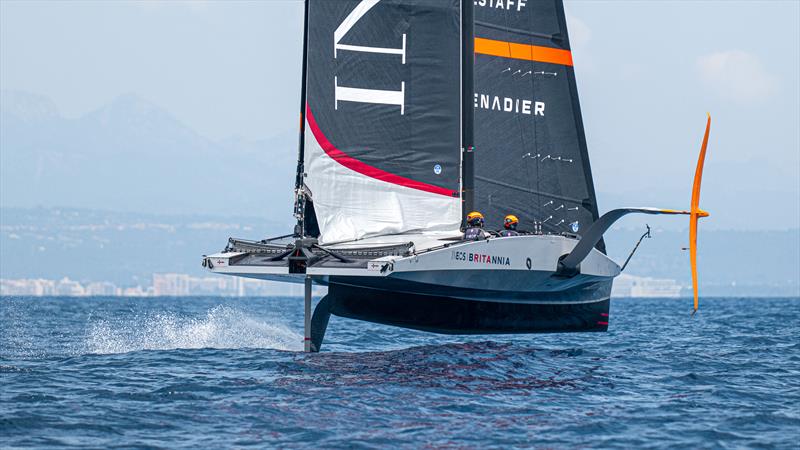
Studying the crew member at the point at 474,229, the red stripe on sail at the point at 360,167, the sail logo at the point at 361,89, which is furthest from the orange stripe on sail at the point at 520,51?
the crew member at the point at 474,229

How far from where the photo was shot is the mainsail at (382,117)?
727 inches

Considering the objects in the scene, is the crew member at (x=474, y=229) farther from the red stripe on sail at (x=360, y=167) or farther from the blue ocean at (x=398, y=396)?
the blue ocean at (x=398, y=396)

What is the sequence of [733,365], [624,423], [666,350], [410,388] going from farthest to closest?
1. [666,350]
2. [733,365]
3. [410,388]
4. [624,423]

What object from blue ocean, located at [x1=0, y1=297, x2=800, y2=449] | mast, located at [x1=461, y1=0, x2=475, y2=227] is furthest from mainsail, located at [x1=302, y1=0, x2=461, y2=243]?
blue ocean, located at [x1=0, y1=297, x2=800, y2=449]

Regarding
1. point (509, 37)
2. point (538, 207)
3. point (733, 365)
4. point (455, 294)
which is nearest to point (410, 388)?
point (455, 294)

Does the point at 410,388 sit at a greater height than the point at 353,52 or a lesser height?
lesser

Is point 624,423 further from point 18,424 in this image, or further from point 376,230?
point 376,230

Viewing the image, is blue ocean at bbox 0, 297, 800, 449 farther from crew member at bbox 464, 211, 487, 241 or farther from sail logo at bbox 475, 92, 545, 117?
sail logo at bbox 475, 92, 545, 117

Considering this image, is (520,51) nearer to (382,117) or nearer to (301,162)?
(382,117)

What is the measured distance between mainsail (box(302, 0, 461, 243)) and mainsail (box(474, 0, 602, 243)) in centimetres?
244

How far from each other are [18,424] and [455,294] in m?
8.62

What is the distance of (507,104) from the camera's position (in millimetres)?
21672

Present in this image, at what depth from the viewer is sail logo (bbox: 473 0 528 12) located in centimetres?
2170

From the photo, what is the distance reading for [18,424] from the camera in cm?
1145
